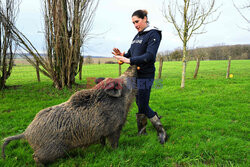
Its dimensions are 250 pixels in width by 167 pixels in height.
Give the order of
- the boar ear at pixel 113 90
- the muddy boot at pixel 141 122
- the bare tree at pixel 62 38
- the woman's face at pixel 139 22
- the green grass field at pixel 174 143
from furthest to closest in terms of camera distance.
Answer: the bare tree at pixel 62 38, the muddy boot at pixel 141 122, the woman's face at pixel 139 22, the green grass field at pixel 174 143, the boar ear at pixel 113 90

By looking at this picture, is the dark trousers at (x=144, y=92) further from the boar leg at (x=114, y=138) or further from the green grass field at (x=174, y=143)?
the boar leg at (x=114, y=138)

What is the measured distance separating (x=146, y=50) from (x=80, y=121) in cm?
174

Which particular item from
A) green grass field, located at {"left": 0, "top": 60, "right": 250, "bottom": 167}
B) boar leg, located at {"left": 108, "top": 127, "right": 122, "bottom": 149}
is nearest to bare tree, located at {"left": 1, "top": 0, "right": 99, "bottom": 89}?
green grass field, located at {"left": 0, "top": 60, "right": 250, "bottom": 167}

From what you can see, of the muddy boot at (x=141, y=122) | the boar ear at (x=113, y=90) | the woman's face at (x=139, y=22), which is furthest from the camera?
the muddy boot at (x=141, y=122)

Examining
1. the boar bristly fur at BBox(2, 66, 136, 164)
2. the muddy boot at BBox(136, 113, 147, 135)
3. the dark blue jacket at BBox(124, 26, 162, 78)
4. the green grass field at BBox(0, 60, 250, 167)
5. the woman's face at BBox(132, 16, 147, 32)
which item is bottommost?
the green grass field at BBox(0, 60, 250, 167)

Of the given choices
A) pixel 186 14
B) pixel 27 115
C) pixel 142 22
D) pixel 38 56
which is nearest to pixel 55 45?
pixel 38 56

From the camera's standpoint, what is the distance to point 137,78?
116 inches

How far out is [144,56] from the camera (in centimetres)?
251

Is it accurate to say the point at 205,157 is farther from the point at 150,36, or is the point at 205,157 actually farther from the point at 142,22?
the point at 142,22

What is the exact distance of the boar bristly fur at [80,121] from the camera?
2.22m

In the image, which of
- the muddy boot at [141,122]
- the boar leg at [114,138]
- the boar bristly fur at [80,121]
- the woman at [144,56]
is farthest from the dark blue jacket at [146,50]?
the boar leg at [114,138]

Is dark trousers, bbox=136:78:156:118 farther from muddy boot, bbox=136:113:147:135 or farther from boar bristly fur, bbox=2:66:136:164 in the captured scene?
boar bristly fur, bbox=2:66:136:164

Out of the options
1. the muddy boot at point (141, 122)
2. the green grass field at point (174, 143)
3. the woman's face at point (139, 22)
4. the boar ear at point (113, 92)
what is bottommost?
the green grass field at point (174, 143)

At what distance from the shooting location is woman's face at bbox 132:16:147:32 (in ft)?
9.18
